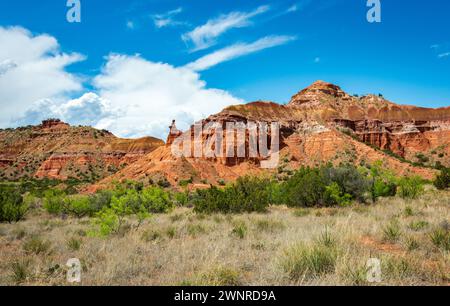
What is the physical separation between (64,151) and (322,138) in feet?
223

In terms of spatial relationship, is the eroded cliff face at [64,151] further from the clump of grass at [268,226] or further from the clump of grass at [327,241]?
the clump of grass at [327,241]

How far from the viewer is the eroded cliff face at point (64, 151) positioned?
82812mm

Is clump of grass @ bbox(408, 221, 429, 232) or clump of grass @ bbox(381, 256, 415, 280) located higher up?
clump of grass @ bbox(381, 256, 415, 280)

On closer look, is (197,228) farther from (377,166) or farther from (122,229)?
(377,166)

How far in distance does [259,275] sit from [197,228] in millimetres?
5693

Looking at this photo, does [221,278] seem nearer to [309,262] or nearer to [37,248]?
[309,262]

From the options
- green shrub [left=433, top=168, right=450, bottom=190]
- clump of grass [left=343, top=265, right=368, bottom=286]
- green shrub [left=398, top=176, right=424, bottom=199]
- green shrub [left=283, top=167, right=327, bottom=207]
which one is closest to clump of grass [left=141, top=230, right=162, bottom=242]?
clump of grass [left=343, top=265, right=368, bottom=286]

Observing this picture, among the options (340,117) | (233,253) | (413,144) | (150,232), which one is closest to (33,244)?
(150,232)

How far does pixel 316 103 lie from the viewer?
83812mm

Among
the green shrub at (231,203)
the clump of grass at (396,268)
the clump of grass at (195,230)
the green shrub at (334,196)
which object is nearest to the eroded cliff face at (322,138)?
the green shrub at (231,203)

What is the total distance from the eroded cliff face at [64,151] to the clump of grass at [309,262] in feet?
261

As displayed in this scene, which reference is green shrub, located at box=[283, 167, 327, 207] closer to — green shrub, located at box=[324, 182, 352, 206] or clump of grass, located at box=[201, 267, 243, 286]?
green shrub, located at box=[324, 182, 352, 206]

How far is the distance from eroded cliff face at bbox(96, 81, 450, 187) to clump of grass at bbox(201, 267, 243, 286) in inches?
1830

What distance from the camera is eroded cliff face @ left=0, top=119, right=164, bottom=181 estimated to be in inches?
3260
